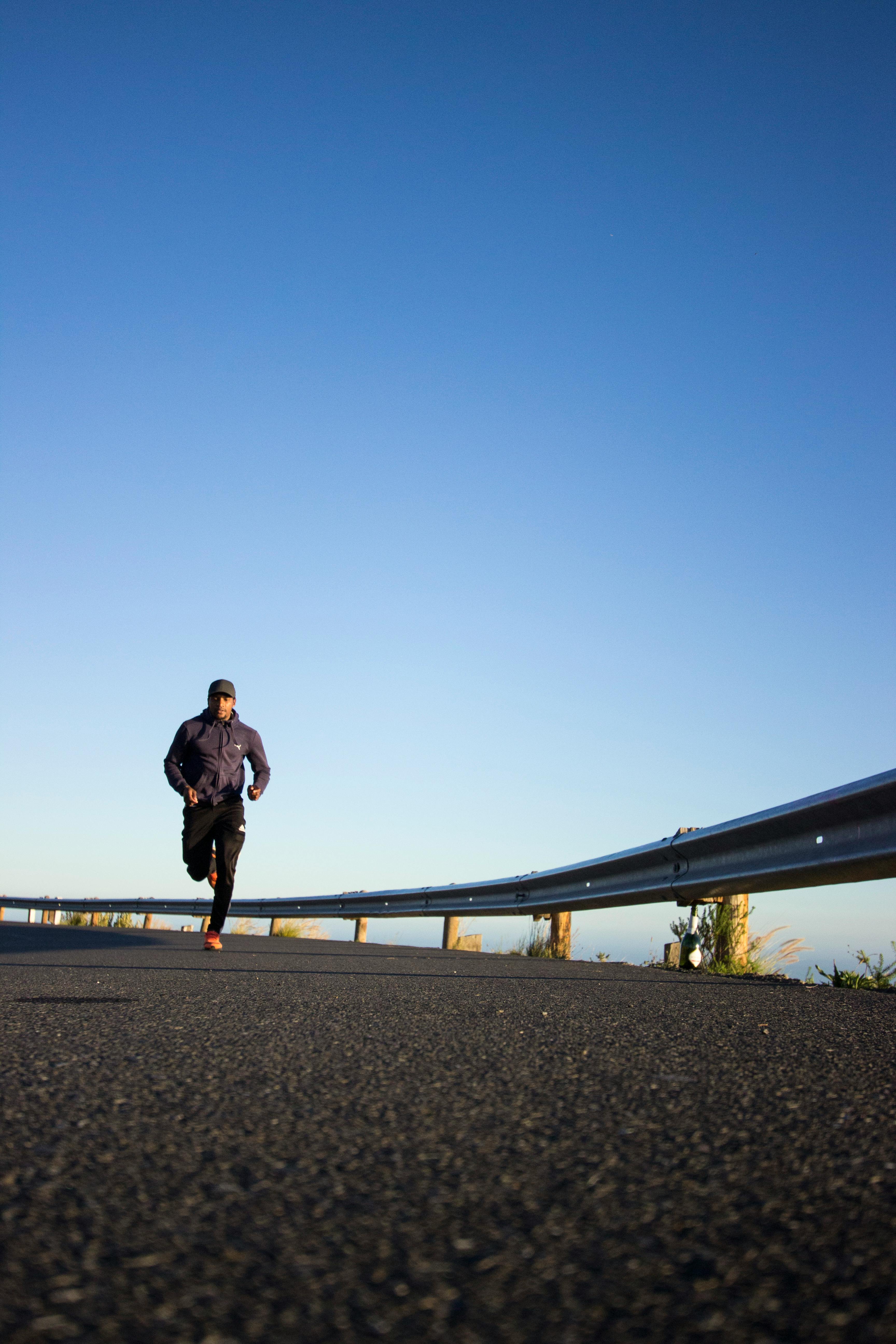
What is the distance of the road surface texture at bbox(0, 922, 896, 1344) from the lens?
104 cm

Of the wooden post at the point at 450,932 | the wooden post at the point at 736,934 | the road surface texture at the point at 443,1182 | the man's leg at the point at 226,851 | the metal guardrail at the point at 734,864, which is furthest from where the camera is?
the wooden post at the point at 450,932

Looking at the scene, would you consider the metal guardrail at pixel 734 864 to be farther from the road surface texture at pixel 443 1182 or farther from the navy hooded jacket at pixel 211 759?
the navy hooded jacket at pixel 211 759

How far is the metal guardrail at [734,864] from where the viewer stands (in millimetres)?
4547

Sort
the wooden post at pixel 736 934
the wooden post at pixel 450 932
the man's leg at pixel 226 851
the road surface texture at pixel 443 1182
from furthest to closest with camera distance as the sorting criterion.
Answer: the wooden post at pixel 450 932
the man's leg at pixel 226 851
the wooden post at pixel 736 934
the road surface texture at pixel 443 1182

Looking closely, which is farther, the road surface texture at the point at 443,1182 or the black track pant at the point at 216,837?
the black track pant at the point at 216,837

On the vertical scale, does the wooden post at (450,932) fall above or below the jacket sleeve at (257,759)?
below

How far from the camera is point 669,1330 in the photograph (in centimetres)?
101

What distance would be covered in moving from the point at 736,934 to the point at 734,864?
156 cm

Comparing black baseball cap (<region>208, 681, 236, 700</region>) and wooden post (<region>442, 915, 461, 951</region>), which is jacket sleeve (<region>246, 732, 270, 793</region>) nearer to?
black baseball cap (<region>208, 681, 236, 700</region>)

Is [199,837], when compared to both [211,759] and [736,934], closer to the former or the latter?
[211,759]

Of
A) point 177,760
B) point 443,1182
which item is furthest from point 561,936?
point 443,1182

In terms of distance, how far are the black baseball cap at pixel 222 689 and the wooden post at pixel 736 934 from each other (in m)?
4.42

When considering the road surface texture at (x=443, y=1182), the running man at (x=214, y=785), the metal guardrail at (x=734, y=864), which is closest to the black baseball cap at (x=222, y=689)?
the running man at (x=214, y=785)

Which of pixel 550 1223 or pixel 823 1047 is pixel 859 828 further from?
pixel 550 1223
